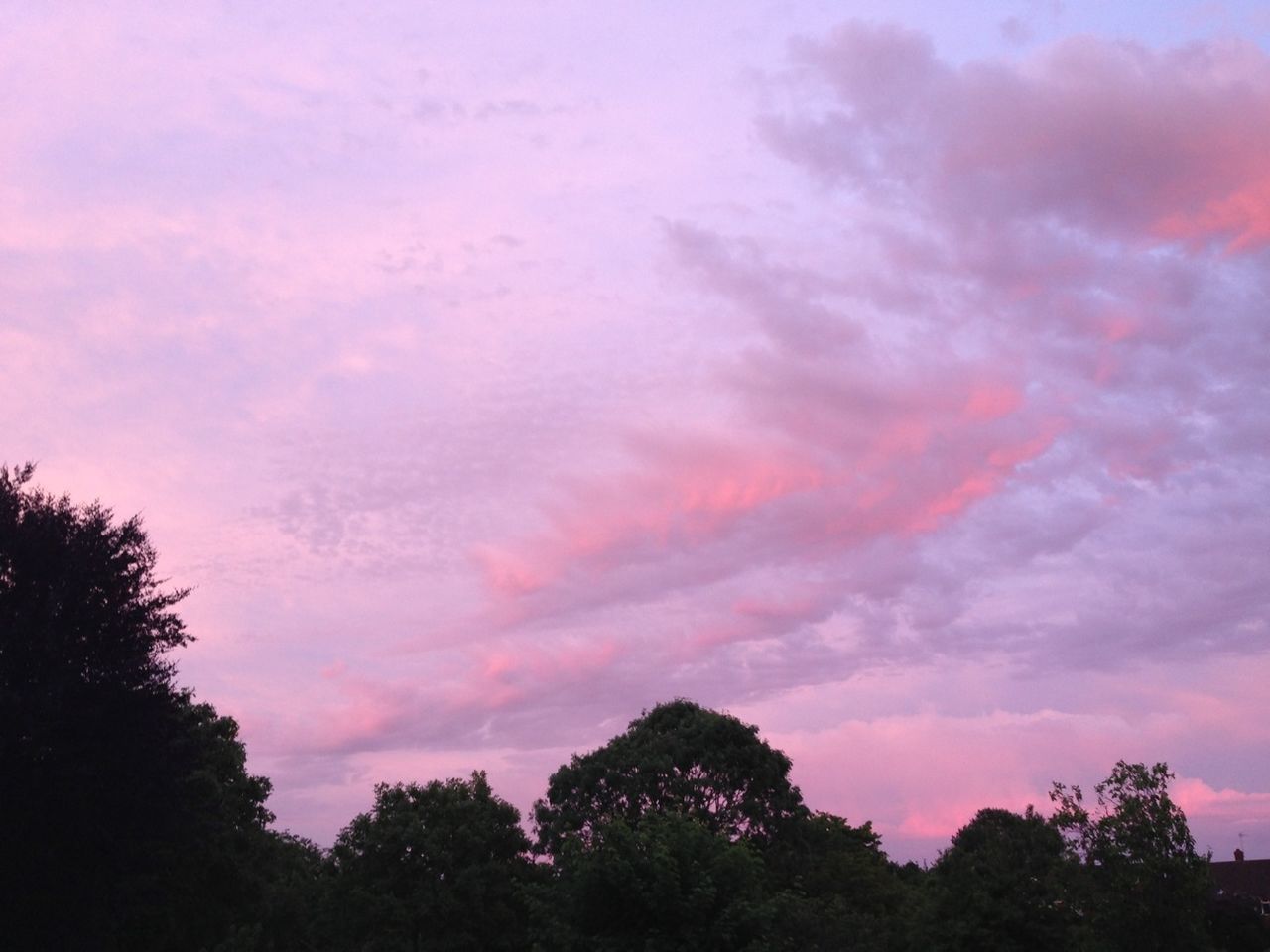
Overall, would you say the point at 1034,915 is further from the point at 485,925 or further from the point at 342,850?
the point at 342,850

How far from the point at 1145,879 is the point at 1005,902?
16.8 feet

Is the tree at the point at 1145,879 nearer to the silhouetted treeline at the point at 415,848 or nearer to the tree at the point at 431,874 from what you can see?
the silhouetted treeline at the point at 415,848

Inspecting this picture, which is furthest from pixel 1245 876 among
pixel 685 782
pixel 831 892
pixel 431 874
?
pixel 431 874

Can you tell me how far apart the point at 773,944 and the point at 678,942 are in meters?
2.80

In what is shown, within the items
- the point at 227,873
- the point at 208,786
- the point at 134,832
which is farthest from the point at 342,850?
the point at 134,832

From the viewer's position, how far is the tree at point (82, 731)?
33.1 meters

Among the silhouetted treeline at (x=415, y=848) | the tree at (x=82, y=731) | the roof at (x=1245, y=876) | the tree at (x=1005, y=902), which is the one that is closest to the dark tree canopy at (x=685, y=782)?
the silhouetted treeline at (x=415, y=848)

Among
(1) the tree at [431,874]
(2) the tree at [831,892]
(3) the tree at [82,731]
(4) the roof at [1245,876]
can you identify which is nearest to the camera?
(3) the tree at [82,731]

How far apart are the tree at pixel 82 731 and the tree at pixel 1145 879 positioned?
3005 cm

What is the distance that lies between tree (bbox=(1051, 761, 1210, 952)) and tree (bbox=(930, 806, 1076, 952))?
44.3 inches

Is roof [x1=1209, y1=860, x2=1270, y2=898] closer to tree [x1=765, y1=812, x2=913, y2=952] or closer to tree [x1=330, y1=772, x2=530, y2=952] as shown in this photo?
tree [x1=765, y1=812, x2=913, y2=952]

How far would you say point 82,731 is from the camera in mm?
33812

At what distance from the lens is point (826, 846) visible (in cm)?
7169

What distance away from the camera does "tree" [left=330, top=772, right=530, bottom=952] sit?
62.0m
